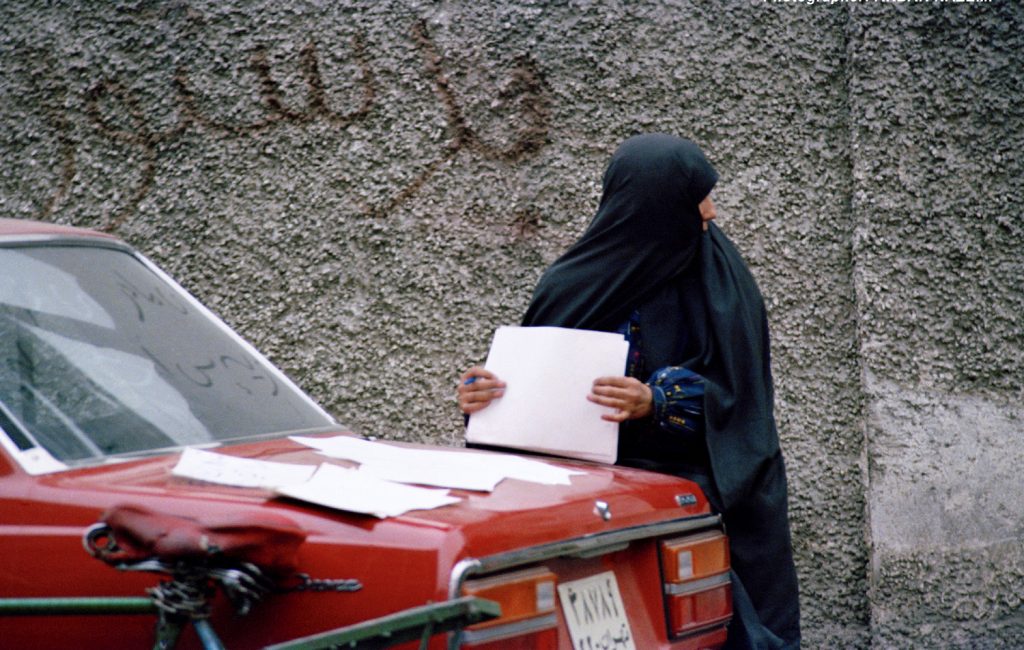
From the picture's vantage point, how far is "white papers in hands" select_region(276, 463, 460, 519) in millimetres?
1778

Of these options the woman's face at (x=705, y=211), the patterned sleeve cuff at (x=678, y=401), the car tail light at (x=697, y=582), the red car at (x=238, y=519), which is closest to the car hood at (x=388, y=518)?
the red car at (x=238, y=519)

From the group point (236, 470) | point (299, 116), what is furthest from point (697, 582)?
point (299, 116)

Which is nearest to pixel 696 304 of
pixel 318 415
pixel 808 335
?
pixel 318 415

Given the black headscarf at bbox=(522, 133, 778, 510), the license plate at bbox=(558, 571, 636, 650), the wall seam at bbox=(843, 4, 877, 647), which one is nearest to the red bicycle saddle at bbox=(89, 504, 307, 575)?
the license plate at bbox=(558, 571, 636, 650)

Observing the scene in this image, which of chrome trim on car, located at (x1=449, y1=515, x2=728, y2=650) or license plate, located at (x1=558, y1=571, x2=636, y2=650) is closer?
chrome trim on car, located at (x1=449, y1=515, x2=728, y2=650)

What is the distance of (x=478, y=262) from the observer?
14.6 ft

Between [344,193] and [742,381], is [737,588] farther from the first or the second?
[344,193]

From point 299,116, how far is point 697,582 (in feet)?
9.49

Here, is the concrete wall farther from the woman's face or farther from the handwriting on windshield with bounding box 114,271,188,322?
the handwriting on windshield with bounding box 114,271,188,322

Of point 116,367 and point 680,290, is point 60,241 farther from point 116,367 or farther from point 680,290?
point 680,290

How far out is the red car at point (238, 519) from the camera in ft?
5.32

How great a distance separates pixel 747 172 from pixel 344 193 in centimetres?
161

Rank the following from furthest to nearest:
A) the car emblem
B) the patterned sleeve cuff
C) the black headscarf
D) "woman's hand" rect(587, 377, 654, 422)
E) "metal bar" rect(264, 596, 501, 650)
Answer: the black headscarf
the patterned sleeve cuff
"woman's hand" rect(587, 377, 654, 422)
the car emblem
"metal bar" rect(264, 596, 501, 650)

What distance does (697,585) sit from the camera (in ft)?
7.82
